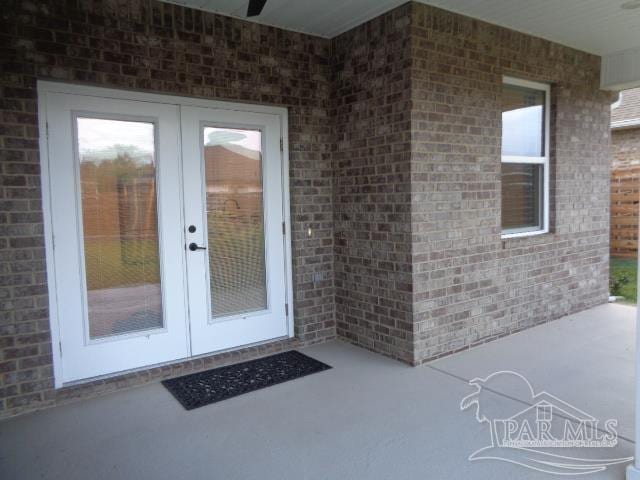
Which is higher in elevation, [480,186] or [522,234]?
[480,186]

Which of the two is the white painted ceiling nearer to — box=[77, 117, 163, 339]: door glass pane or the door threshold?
box=[77, 117, 163, 339]: door glass pane

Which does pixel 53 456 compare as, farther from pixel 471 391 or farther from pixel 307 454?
pixel 471 391

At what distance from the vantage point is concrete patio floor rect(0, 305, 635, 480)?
2604 millimetres

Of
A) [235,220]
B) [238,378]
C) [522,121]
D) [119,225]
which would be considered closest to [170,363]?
[238,378]

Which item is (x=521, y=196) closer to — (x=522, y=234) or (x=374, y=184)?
(x=522, y=234)

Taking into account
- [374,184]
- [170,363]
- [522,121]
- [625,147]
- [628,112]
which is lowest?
[170,363]

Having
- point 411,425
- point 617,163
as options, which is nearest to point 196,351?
point 411,425

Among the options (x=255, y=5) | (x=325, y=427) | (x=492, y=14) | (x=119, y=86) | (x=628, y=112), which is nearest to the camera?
(x=255, y=5)

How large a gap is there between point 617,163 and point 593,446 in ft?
30.4

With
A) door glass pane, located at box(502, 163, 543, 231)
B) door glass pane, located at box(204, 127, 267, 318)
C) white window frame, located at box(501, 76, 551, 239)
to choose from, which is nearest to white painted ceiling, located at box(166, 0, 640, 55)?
white window frame, located at box(501, 76, 551, 239)

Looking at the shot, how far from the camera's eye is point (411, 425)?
3.03 m

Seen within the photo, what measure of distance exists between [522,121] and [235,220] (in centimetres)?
310

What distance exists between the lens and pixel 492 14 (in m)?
4.23

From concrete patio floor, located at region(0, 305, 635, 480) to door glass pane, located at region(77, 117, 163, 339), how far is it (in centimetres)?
61
